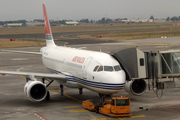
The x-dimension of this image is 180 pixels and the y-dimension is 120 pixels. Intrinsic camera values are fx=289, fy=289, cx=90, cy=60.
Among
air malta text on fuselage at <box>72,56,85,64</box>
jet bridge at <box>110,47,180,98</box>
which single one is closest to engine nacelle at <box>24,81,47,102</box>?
air malta text on fuselage at <box>72,56,85,64</box>

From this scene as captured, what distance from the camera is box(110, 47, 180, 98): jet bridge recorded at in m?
→ 24.1

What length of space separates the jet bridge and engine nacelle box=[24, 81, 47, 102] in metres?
6.87

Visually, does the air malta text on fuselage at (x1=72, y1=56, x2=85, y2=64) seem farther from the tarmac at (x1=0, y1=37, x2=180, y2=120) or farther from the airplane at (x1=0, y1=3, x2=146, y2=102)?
the tarmac at (x1=0, y1=37, x2=180, y2=120)

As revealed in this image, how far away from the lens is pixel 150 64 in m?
24.8

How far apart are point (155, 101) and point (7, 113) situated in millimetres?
13238

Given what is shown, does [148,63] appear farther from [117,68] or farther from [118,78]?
[118,78]

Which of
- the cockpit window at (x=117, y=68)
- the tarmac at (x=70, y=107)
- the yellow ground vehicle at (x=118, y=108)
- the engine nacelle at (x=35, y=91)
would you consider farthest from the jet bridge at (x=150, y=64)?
the engine nacelle at (x=35, y=91)

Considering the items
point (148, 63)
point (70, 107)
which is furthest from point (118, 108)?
point (148, 63)

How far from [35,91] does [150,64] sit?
10.4 m

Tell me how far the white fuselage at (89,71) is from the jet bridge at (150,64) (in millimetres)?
1112

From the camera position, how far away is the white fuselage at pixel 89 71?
2192 cm

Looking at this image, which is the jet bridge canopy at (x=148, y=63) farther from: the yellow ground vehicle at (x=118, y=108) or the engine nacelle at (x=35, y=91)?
the engine nacelle at (x=35, y=91)

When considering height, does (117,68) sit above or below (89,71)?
above

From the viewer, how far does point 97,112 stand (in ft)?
74.8
